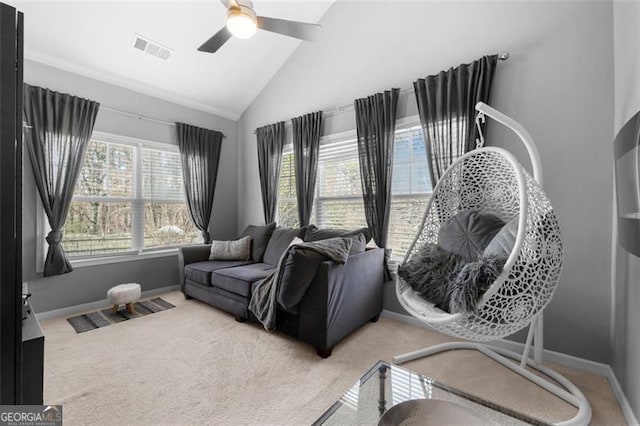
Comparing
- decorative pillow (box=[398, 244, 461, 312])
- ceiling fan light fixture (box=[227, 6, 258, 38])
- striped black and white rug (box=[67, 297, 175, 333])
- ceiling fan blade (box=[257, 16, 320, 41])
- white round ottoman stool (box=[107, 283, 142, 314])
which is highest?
ceiling fan blade (box=[257, 16, 320, 41])

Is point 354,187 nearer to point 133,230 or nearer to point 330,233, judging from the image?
point 330,233

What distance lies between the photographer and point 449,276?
5.49 ft

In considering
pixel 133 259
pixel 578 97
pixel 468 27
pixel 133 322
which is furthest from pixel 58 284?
pixel 578 97

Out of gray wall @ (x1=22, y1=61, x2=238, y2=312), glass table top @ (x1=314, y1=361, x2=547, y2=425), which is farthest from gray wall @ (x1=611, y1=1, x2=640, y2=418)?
gray wall @ (x1=22, y1=61, x2=238, y2=312)

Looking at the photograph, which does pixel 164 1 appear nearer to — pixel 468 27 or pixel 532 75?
pixel 468 27

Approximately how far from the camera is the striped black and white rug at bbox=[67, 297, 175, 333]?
8.36 ft

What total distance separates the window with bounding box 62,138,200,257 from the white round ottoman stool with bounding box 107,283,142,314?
0.67 metres

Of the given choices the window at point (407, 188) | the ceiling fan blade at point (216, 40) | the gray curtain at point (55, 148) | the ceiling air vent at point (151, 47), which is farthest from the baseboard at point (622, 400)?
the ceiling air vent at point (151, 47)

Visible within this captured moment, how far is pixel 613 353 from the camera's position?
1.71 meters

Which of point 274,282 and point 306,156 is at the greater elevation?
point 306,156

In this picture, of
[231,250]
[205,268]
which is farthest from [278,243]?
[205,268]

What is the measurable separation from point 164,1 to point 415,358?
155 inches

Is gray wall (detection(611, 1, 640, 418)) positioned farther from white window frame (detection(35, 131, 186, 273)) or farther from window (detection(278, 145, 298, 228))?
white window frame (detection(35, 131, 186, 273))

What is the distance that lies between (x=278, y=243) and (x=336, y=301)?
1.37 m
